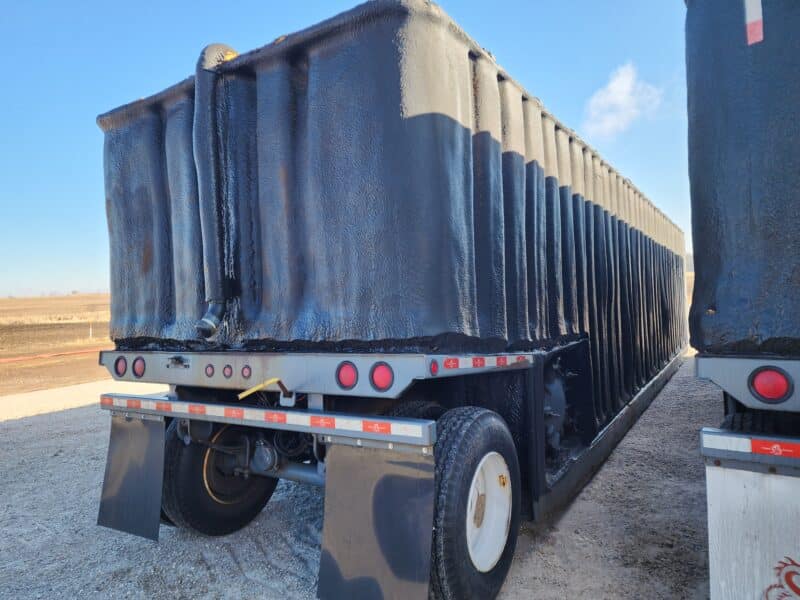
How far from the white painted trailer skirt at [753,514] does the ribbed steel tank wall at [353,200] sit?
1.36 meters

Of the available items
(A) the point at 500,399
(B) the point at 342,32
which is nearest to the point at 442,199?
(B) the point at 342,32

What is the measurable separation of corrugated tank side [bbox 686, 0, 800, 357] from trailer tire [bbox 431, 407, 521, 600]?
4.04ft

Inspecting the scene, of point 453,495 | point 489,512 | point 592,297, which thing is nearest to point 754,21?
point 453,495

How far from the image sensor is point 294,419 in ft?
9.48

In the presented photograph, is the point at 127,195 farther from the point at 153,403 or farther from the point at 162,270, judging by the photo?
the point at 153,403

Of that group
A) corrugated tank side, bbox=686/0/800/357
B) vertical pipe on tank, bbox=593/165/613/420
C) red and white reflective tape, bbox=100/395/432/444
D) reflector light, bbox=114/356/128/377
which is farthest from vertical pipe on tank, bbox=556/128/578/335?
reflector light, bbox=114/356/128/377

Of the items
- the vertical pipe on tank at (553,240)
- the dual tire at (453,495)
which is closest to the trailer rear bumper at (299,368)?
the dual tire at (453,495)

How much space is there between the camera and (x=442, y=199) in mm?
2846

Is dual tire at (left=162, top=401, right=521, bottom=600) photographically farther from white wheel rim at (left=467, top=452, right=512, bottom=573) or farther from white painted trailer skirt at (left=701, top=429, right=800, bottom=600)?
white painted trailer skirt at (left=701, top=429, right=800, bottom=600)

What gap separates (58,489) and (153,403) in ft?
9.22

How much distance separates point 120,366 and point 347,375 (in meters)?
2.07

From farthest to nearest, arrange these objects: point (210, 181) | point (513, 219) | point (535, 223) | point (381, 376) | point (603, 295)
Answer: point (603, 295)
point (535, 223)
point (513, 219)
point (210, 181)
point (381, 376)

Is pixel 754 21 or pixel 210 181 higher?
pixel 754 21

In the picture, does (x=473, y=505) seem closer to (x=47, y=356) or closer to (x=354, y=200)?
(x=354, y=200)
